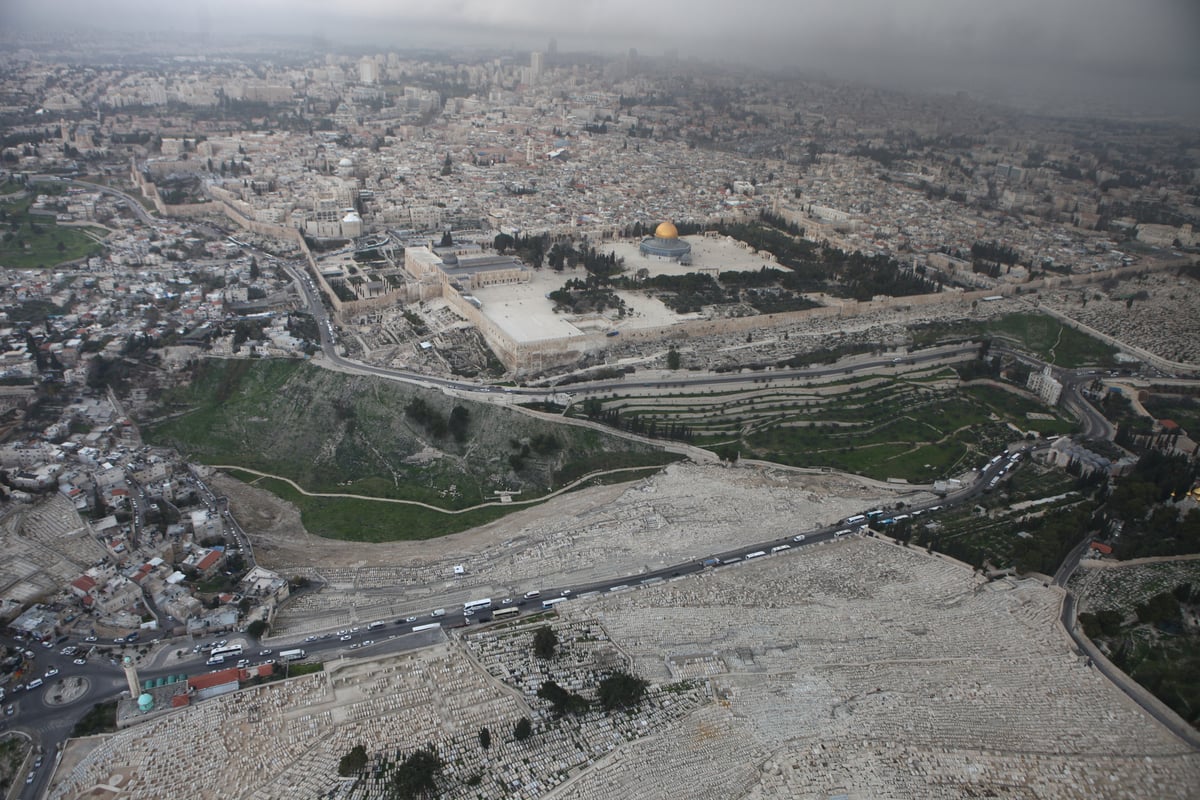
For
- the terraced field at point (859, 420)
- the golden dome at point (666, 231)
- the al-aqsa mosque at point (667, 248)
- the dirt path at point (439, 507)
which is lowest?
the dirt path at point (439, 507)

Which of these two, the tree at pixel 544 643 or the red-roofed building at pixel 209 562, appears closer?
the tree at pixel 544 643

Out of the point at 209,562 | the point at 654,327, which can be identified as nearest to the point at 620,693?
the point at 209,562

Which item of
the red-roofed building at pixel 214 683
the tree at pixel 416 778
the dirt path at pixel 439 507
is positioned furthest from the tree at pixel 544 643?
the dirt path at pixel 439 507

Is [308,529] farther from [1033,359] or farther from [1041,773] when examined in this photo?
[1033,359]

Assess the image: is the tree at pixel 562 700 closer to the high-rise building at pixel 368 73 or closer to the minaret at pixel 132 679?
the minaret at pixel 132 679

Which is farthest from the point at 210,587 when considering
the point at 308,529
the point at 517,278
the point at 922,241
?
the point at 922,241

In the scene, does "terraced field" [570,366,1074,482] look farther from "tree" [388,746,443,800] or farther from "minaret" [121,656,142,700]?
"minaret" [121,656,142,700]
